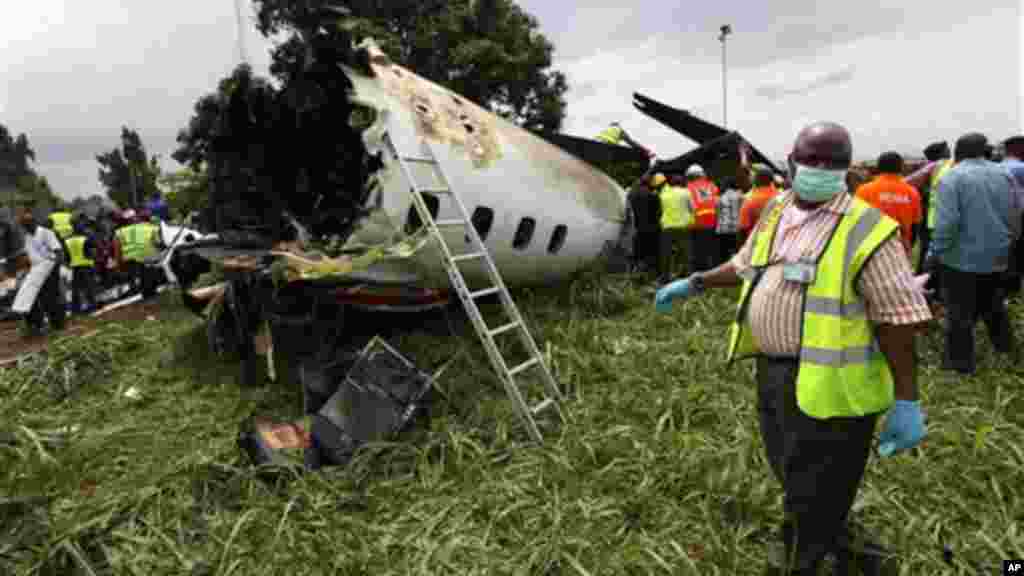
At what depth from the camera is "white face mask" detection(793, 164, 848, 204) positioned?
97.5 inches

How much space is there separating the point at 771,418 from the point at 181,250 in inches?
261

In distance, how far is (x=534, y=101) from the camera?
90.4 ft

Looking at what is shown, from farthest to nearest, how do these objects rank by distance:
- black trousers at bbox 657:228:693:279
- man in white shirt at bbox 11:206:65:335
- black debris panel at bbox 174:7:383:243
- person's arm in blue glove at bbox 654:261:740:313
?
black trousers at bbox 657:228:693:279
man in white shirt at bbox 11:206:65:335
black debris panel at bbox 174:7:383:243
person's arm in blue glove at bbox 654:261:740:313

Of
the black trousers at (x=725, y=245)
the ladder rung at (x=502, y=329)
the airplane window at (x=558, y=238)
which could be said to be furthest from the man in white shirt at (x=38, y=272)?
the black trousers at (x=725, y=245)

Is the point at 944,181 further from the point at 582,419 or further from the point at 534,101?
the point at 534,101

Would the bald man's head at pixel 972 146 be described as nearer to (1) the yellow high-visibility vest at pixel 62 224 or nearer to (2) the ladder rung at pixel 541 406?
(2) the ladder rung at pixel 541 406

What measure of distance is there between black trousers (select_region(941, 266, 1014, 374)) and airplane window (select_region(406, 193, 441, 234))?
4.82 metres

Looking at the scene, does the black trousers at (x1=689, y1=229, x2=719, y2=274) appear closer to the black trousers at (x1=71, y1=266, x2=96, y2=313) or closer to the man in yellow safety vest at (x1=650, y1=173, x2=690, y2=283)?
the man in yellow safety vest at (x1=650, y1=173, x2=690, y2=283)

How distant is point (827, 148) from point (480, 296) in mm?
3457

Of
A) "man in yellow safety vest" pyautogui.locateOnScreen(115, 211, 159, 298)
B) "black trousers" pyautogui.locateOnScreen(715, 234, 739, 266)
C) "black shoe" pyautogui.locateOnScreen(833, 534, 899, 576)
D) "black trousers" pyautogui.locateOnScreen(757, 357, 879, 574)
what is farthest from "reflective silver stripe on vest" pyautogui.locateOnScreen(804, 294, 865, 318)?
"man in yellow safety vest" pyautogui.locateOnScreen(115, 211, 159, 298)

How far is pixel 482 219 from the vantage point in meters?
6.58

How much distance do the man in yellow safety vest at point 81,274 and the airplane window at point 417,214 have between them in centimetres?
835

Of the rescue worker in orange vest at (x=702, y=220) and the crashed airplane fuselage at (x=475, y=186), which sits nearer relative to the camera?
the crashed airplane fuselage at (x=475, y=186)

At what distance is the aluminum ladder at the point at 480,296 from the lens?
4934 millimetres
